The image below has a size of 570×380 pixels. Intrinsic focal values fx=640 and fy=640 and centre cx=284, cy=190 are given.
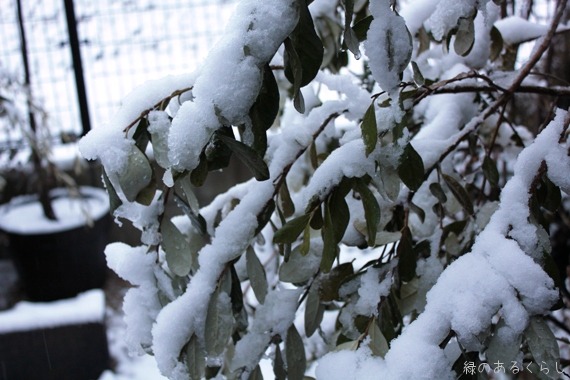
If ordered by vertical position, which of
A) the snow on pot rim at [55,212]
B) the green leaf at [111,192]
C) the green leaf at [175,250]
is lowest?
the snow on pot rim at [55,212]

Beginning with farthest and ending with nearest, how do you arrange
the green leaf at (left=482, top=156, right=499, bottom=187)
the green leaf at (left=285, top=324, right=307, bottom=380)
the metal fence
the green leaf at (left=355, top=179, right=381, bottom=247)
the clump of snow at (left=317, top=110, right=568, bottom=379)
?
the metal fence
the green leaf at (left=482, top=156, right=499, bottom=187)
the green leaf at (left=285, top=324, right=307, bottom=380)
the green leaf at (left=355, top=179, right=381, bottom=247)
the clump of snow at (left=317, top=110, right=568, bottom=379)

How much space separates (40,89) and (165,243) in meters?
2.87

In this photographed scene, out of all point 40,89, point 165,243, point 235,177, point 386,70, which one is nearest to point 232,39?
point 386,70

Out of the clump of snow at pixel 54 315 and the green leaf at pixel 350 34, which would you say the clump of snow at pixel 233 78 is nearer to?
the green leaf at pixel 350 34

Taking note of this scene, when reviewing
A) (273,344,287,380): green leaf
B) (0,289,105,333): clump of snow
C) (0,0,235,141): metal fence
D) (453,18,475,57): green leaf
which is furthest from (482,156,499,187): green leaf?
(0,0,235,141): metal fence

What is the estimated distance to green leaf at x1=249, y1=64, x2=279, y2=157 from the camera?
67 centimetres

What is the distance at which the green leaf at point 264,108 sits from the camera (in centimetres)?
67

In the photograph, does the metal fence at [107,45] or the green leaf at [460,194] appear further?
the metal fence at [107,45]

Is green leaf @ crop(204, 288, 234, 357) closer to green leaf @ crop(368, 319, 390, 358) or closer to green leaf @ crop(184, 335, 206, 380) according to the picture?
green leaf @ crop(184, 335, 206, 380)

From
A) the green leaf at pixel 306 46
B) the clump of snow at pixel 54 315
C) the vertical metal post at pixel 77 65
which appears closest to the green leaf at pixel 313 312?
the green leaf at pixel 306 46

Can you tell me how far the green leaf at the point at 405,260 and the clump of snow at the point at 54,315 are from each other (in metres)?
1.87

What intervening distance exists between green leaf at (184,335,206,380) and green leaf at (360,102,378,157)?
1.04 ft

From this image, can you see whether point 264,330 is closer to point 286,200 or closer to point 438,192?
point 286,200

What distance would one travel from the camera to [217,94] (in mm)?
640
